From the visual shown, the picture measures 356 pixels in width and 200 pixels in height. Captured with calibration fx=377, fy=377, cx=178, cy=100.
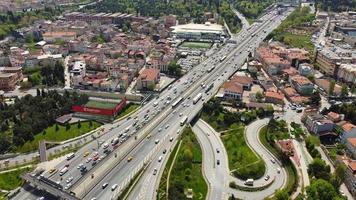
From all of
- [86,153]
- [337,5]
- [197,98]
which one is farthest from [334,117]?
[337,5]

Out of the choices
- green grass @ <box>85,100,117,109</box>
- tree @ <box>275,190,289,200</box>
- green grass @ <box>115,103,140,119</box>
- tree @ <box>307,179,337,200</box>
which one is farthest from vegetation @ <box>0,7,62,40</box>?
tree @ <box>307,179,337,200</box>

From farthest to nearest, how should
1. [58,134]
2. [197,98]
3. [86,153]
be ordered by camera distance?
1. [197,98]
2. [58,134]
3. [86,153]

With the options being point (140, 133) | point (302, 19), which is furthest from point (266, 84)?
point (302, 19)

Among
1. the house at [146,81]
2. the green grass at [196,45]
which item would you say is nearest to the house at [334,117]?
the house at [146,81]

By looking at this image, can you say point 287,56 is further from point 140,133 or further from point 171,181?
point 171,181

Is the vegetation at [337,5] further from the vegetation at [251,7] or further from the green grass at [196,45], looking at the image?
the green grass at [196,45]

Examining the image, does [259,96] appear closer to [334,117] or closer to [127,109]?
[334,117]
